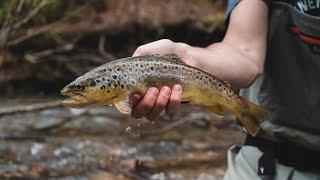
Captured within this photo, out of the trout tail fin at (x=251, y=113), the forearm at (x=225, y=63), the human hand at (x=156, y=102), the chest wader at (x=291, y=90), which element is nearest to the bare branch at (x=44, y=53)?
the chest wader at (x=291, y=90)

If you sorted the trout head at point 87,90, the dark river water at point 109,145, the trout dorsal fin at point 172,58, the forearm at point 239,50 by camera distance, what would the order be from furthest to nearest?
the dark river water at point 109,145
the forearm at point 239,50
the trout dorsal fin at point 172,58
the trout head at point 87,90

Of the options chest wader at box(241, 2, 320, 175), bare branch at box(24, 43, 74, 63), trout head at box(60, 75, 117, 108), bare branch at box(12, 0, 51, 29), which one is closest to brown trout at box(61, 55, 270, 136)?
trout head at box(60, 75, 117, 108)

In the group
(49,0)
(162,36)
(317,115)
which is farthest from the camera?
(162,36)

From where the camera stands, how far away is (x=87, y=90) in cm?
204

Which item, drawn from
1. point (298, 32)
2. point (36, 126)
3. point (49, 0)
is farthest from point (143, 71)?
point (49, 0)

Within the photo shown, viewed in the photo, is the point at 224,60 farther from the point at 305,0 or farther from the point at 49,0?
the point at 49,0

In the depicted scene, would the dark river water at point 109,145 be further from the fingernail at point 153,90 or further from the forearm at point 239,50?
the fingernail at point 153,90

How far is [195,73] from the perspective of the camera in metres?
2.22

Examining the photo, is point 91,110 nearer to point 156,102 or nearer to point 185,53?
point 185,53

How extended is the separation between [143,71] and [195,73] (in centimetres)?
22

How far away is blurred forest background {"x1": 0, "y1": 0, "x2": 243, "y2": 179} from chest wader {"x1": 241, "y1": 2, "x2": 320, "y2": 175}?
0.66 m

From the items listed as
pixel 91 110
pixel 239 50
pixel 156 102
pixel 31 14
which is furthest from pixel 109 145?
pixel 156 102

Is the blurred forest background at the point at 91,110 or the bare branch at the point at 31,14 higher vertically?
the bare branch at the point at 31,14

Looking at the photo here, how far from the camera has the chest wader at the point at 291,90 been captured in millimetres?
2693
